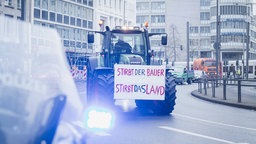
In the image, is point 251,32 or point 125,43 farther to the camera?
point 251,32

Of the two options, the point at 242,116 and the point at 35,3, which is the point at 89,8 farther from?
the point at 242,116

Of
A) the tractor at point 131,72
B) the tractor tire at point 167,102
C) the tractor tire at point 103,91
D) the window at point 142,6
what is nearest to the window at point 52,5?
the tractor at point 131,72

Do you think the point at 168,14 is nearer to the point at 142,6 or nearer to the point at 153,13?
the point at 153,13

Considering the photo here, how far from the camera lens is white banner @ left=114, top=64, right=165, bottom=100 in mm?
12727

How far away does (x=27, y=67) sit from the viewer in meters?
2.30

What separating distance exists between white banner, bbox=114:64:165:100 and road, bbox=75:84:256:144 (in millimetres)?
579

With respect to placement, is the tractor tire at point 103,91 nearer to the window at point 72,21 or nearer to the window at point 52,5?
the window at point 52,5

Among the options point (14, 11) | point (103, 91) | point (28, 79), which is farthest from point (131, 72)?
point (28, 79)

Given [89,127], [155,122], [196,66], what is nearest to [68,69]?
[89,127]

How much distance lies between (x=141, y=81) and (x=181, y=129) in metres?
3.21

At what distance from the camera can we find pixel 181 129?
10.0 m

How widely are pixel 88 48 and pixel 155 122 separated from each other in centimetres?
4483

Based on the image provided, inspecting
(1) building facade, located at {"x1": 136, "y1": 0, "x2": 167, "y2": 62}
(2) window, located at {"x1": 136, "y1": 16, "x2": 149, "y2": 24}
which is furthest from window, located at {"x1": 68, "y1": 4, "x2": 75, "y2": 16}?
(2) window, located at {"x1": 136, "y1": 16, "x2": 149, "y2": 24}

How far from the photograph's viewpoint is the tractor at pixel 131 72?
12.3 meters
